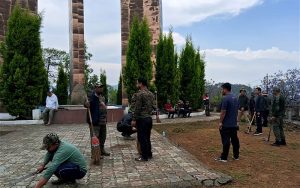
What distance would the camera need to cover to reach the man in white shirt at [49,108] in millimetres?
17062

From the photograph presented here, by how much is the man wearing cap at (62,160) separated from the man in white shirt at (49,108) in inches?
428

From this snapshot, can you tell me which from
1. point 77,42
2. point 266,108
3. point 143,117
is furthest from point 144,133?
point 77,42

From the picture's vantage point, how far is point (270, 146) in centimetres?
1090

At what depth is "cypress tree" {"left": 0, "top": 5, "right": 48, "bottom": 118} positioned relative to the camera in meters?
17.5

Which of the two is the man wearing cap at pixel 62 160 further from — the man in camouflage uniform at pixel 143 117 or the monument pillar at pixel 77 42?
the monument pillar at pixel 77 42

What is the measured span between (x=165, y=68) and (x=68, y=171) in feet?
51.3

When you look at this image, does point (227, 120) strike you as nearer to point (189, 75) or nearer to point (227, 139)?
point (227, 139)

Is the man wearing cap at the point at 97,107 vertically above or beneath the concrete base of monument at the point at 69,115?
above

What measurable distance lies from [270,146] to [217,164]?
3.15 metres

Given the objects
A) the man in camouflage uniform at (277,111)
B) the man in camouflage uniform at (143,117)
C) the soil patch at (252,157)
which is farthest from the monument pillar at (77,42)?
the man in camouflage uniform at (143,117)

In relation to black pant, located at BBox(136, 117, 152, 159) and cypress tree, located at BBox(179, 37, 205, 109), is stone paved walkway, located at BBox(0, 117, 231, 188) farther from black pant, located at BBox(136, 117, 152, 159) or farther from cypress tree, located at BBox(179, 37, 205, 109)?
cypress tree, located at BBox(179, 37, 205, 109)

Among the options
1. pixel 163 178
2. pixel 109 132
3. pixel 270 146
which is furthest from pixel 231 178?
pixel 109 132

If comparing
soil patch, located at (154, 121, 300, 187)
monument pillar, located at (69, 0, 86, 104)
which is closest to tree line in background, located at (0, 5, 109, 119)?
monument pillar, located at (69, 0, 86, 104)

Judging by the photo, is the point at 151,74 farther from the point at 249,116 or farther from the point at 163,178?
the point at 163,178
